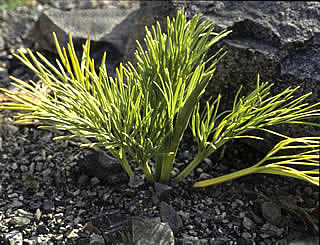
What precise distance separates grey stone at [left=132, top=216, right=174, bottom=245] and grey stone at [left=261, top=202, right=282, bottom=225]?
0.30 m

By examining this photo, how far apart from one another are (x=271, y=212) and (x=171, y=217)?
295mm

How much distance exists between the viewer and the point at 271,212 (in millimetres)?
1194

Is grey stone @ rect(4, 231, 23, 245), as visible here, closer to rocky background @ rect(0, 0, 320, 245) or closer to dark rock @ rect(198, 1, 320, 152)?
rocky background @ rect(0, 0, 320, 245)

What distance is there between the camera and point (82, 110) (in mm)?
996

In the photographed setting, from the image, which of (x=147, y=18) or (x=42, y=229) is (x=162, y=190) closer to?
(x=42, y=229)

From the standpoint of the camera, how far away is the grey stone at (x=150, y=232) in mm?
1057

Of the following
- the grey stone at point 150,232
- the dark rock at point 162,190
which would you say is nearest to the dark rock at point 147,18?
the dark rock at point 162,190

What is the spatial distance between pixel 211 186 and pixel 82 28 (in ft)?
2.84

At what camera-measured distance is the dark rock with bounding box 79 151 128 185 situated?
1234 millimetres

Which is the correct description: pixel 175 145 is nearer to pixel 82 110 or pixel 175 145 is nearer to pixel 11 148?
pixel 82 110

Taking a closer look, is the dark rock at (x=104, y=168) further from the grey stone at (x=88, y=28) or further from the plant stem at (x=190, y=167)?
the grey stone at (x=88, y=28)

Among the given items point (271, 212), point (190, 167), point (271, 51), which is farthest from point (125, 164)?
point (271, 51)

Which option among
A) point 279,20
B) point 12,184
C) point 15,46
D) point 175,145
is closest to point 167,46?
point 175,145

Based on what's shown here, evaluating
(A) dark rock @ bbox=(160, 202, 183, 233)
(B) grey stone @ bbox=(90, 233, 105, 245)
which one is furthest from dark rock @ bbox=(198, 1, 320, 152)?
(B) grey stone @ bbox=(90, 233, 105, 245)
